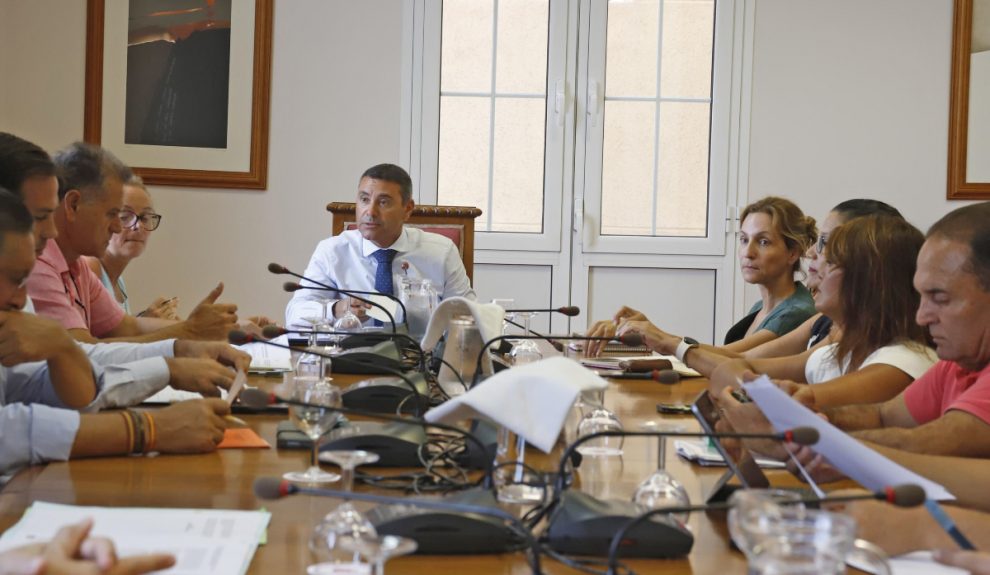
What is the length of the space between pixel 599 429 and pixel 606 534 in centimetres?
54

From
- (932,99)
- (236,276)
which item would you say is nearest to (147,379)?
(236,276)

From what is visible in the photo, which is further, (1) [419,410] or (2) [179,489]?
(1) [419,410]

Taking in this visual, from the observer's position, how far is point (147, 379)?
7.00ft

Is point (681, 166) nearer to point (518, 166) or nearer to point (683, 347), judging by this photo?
point (518, 166)

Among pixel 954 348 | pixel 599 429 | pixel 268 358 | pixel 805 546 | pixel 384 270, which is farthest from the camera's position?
pixel 384 270

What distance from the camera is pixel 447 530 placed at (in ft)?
4.19

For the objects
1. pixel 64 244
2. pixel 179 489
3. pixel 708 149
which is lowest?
pixel 179 489

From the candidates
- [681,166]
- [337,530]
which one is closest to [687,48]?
[681,166]

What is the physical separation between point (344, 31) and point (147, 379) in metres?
3.55

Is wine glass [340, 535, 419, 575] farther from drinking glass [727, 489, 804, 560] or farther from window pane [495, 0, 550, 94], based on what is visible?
window pane [495, 0, 550, 94]

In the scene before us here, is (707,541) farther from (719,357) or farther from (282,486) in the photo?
(719,357)

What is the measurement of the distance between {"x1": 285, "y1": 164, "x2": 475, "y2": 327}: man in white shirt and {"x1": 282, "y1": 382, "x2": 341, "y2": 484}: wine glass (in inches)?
106

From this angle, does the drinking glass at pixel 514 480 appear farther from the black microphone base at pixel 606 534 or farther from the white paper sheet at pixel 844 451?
the white paper sheet at pixel 844 451

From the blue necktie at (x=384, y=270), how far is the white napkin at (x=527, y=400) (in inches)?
120
